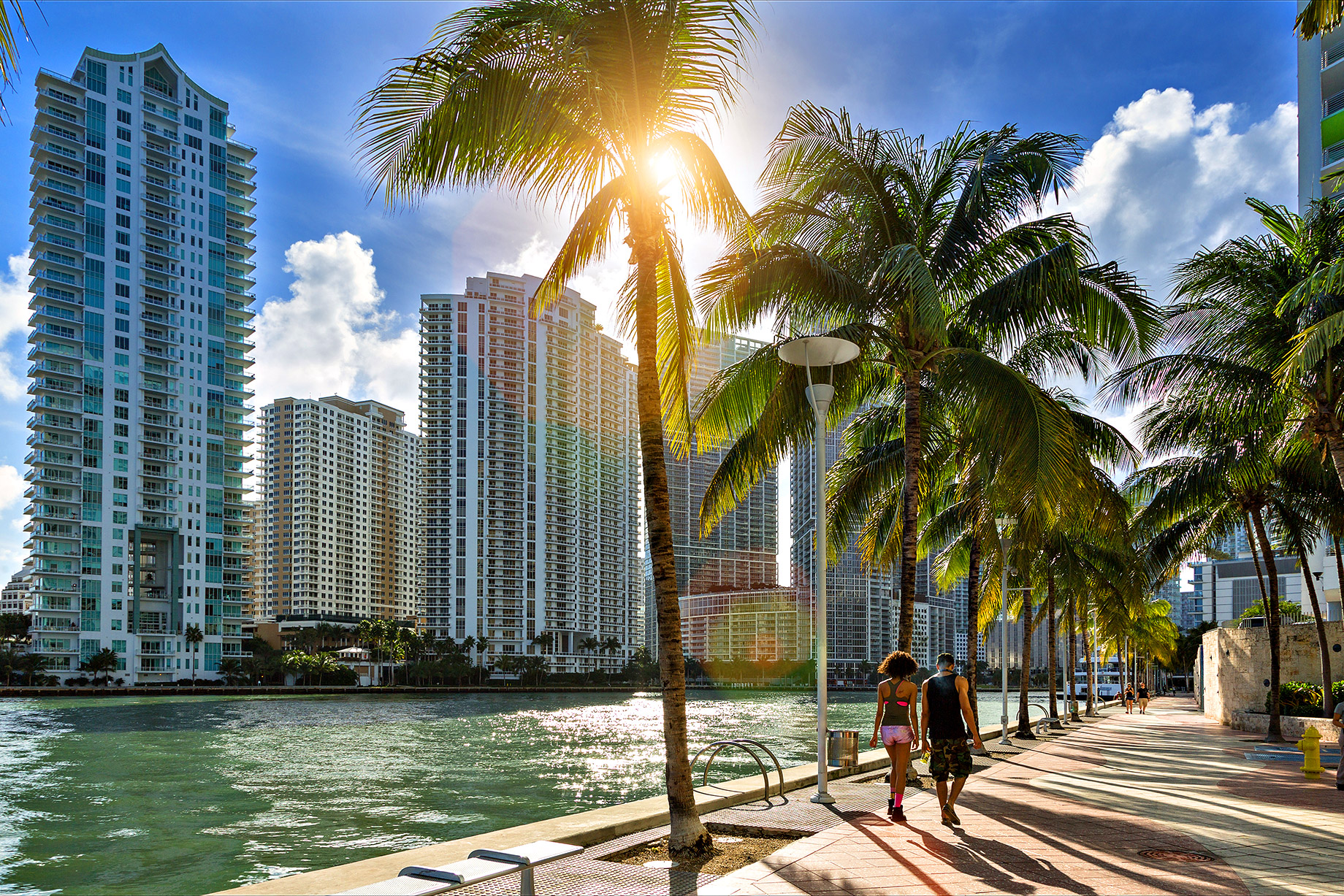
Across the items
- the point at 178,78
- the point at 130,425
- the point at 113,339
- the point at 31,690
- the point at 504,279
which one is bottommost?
the point at 31,690

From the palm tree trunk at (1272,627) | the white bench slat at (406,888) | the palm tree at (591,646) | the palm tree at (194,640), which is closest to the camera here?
the white bench slat at (406,888)

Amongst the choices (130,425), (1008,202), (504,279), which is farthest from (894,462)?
(504,279)

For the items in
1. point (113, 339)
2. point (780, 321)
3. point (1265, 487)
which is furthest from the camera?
point (113, 339)

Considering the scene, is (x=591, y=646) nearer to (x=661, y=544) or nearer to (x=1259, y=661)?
(x=1259, y=661)

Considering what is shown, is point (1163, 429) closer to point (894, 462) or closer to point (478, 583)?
point (894, 462)

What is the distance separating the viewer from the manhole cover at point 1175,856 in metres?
8.33

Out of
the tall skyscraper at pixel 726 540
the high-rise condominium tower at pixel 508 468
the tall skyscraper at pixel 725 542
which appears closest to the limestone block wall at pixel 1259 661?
the tall skyscraper at pixel 726 540

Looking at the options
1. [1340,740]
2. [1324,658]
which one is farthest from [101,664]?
[1340,740]

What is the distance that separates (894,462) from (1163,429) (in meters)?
6.72

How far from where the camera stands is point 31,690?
95.2 m

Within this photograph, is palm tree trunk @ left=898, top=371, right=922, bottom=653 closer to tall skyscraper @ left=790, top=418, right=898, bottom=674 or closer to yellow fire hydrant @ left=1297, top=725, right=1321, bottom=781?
yellow fire hydrant @ left=1297, top=725, right=1321, bottom=781

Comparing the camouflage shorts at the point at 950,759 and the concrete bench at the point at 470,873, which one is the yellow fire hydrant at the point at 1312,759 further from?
the concrete bench at the point at 470,873

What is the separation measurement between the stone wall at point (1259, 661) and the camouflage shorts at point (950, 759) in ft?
83.0

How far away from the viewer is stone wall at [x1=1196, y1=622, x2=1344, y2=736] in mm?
30156
